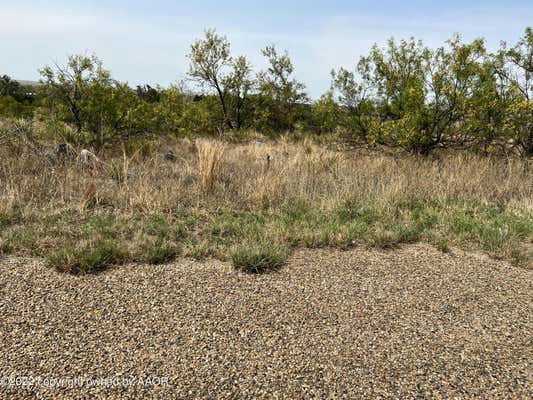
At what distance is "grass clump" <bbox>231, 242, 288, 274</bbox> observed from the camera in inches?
124

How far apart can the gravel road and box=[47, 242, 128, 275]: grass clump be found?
0.13 meters

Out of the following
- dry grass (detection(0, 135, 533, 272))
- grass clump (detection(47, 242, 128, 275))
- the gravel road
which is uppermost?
dry grass (detection(0, 135, 533, 272))

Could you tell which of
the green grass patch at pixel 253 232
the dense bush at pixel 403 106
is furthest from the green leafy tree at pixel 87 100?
the green grass patch at pixel 253 232

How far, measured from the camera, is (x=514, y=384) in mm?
1893

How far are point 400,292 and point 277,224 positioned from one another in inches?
65.9

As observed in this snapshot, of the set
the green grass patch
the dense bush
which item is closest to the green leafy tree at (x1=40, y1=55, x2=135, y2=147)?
the dense bush

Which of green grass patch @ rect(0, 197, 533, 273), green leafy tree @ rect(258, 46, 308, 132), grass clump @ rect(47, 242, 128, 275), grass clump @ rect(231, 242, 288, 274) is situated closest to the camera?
grass clump @ rect(47, 242, 128, 275)

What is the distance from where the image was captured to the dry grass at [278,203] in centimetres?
382

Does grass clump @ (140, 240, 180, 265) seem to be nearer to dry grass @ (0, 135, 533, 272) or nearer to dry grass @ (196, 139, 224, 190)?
dry grass @ (0, 135, 533, 272)

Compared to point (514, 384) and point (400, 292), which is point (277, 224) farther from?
point (514, 384)

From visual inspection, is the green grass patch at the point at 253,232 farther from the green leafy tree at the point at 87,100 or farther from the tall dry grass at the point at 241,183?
the green leafy tree at the point at 87,100

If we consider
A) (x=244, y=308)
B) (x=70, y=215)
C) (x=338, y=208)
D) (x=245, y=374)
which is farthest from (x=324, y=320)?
(x=70, y=215)

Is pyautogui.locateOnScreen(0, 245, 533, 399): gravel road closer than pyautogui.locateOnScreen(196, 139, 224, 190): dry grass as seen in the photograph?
Yes

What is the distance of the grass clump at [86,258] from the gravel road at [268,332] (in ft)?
0.41
